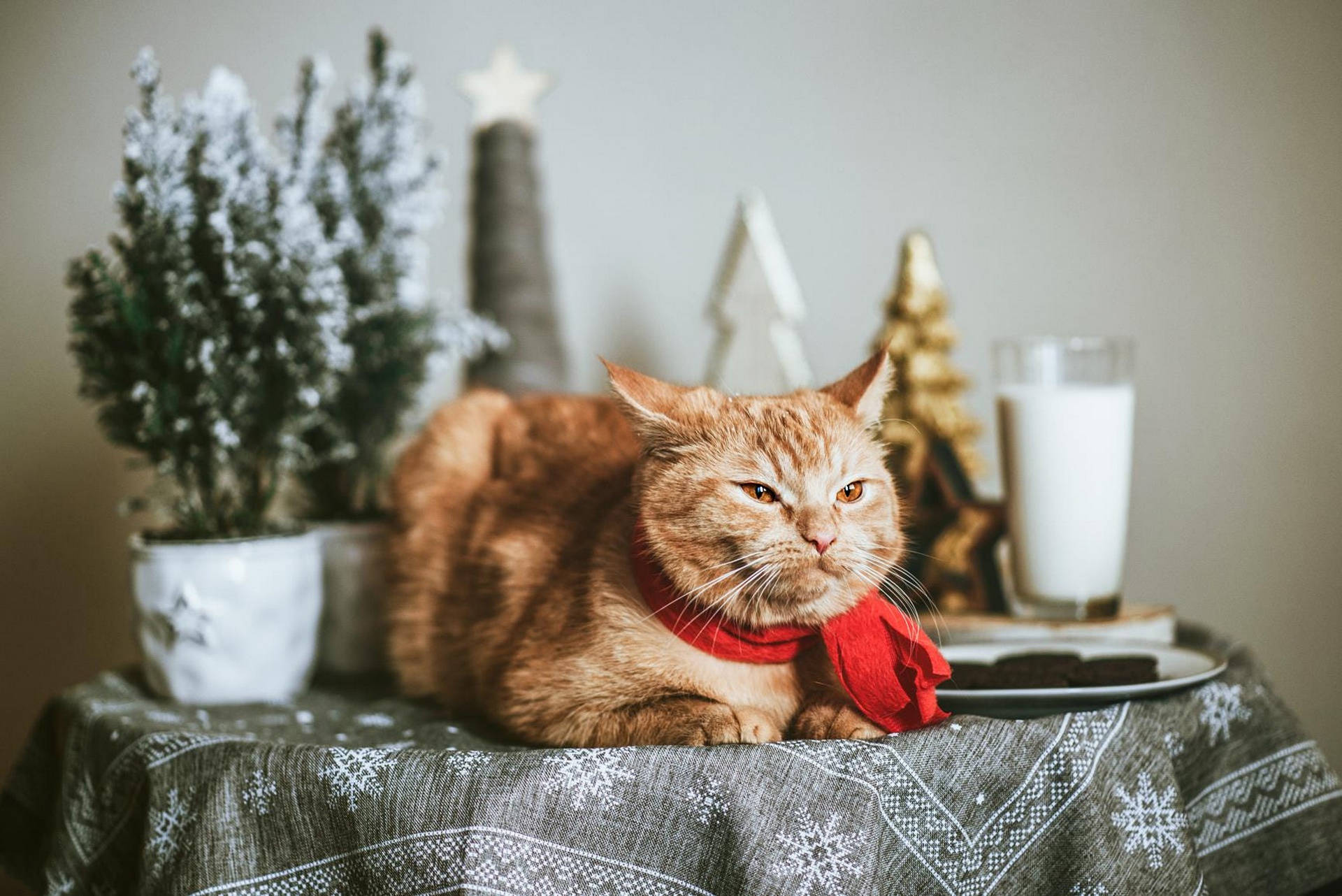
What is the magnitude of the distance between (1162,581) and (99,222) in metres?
1.93

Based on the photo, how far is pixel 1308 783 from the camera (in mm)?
868

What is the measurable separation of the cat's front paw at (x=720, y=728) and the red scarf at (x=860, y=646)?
2.0 inches

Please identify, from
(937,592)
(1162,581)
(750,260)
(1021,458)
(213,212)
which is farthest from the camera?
(1162,581)

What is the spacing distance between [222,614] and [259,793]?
0.37 meters

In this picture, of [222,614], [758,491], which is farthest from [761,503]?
[222,614]

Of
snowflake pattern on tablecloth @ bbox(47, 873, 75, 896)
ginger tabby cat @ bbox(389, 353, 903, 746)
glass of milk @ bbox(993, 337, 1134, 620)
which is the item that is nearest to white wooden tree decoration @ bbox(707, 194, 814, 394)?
glass of milk @ bbox(993, 337, 1134, 620)

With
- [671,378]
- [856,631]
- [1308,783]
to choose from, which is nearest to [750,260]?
[671,378]

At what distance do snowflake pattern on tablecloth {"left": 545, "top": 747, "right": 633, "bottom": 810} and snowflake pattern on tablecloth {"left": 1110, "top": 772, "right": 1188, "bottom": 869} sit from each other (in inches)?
14.7

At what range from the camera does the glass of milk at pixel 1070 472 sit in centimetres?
112

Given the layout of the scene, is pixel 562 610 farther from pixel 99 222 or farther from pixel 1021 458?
pixel 99 222

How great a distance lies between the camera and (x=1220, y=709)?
0.84m

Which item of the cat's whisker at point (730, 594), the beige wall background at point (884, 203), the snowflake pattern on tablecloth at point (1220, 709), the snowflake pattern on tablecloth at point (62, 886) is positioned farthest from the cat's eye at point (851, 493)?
the beige wall background at point (884, 203)

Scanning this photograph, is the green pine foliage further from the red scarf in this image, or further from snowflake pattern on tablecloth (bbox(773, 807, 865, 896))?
snowflake pattern on tablecloth (bbox(773, 807, 865, 896))

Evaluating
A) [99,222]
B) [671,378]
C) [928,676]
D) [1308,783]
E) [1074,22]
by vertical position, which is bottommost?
[1308,783]
